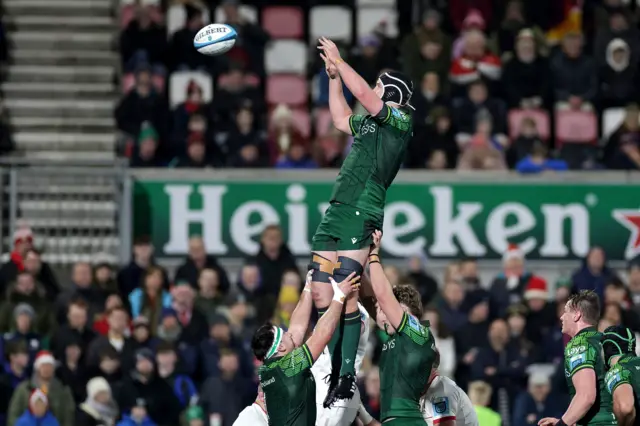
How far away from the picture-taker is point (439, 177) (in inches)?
876

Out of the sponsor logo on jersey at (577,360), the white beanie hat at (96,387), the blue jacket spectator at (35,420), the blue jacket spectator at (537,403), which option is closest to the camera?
the sponsor logo on jersey at (577,360)

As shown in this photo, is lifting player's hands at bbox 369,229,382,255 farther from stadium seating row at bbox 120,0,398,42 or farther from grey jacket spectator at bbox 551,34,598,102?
stadium seating row at bbox 120,0,398,42

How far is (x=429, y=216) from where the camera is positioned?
22.3m

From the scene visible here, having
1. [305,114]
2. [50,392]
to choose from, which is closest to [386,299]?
[50,392]

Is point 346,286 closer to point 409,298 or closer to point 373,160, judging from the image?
point 409,298

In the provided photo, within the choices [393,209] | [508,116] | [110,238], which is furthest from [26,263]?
[508,116]

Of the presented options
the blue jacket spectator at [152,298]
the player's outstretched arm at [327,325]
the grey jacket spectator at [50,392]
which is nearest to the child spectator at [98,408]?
the grey jacket spectator at [50,392]

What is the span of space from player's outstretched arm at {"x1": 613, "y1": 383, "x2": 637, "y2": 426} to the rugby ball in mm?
4138

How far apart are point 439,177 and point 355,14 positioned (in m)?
3.95

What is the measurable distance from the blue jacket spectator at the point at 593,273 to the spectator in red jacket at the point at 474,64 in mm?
3438

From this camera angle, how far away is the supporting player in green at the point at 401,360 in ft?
43.0

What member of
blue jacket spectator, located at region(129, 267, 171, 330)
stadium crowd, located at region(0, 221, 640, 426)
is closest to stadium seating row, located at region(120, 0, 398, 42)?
stadium crowd, located at region(0, 221, 640, 426)

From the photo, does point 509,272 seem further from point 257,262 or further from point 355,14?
point 355,14

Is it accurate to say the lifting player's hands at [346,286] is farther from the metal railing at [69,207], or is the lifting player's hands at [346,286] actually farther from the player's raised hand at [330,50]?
the metal railing at [69,207]
